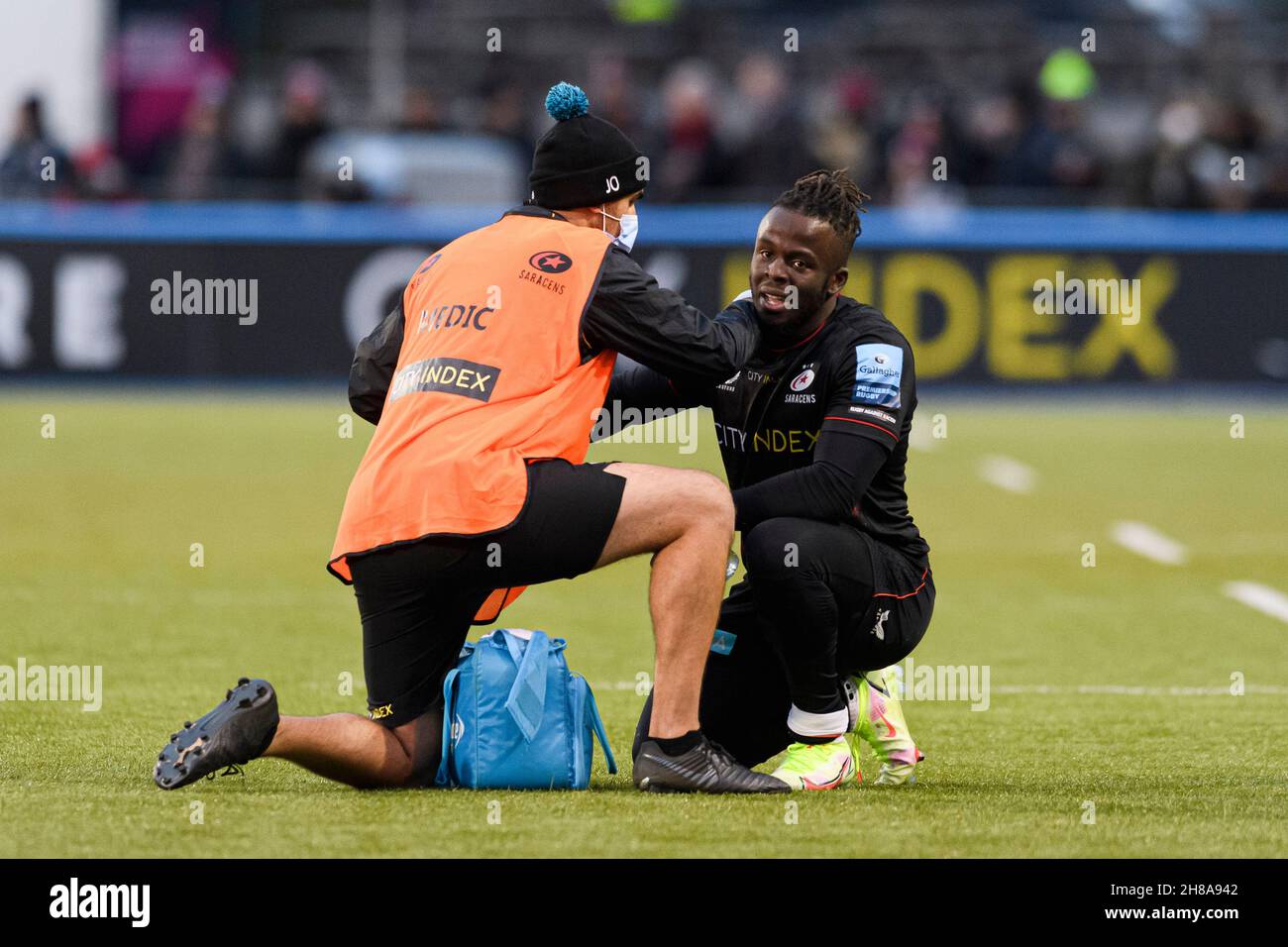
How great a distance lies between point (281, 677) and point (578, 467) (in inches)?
115

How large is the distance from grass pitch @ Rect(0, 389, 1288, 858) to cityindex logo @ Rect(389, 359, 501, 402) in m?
1.08

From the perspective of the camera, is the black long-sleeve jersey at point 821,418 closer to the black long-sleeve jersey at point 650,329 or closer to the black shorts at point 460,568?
the black long-sleeve jersey at point 650,329

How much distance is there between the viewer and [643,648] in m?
9.31

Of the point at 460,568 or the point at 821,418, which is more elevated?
the point at 821,418

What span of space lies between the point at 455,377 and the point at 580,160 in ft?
2.44

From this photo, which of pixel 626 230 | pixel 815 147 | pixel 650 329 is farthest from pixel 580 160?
pixel 815 147

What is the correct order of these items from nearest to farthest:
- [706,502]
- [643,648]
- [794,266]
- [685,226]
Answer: [706,502], [794,266], [643,648], [685,226]

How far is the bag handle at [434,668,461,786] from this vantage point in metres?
6.10

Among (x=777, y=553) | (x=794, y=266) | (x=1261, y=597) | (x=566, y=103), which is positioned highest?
(x=566, y=103)

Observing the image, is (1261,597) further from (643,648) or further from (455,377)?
(455,377)

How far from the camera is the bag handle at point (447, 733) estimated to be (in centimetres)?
610

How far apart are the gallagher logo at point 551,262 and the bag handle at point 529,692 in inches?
42.0

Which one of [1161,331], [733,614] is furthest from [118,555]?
[1161,331]
